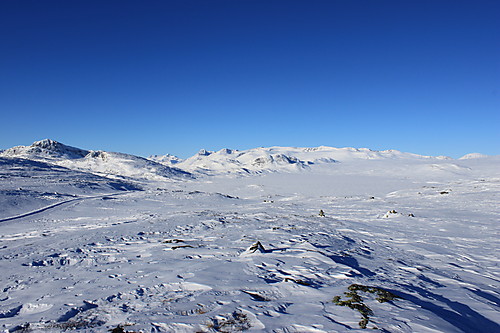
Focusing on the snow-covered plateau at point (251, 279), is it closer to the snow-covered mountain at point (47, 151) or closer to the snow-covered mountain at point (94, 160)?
the snow-covered mountain at point (94, 160)

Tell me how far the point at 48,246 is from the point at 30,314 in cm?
844

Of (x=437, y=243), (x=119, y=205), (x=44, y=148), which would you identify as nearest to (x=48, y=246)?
(x=437, y=243)

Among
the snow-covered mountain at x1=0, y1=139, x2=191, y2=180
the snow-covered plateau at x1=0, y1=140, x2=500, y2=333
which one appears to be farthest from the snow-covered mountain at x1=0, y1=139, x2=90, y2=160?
the snow-covered plateau at x1=0, y1=140, x2=500, y2=333

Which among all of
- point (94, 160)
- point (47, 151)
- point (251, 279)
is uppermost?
point (47, 151)

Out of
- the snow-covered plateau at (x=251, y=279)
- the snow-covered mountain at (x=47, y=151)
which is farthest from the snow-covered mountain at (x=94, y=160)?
the snow-covered plateau at (x=251, y=279)

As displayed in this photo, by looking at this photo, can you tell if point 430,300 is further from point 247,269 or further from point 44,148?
point 44,148

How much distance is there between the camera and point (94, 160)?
134750 millimetres

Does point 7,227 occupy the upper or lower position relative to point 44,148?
lower

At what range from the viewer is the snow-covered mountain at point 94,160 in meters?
118

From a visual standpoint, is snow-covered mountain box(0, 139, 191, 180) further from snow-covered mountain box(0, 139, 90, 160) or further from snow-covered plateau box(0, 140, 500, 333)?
snow-covered plateau box(0, 140, 500, 333)

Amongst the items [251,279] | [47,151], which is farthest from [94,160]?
[251,279]

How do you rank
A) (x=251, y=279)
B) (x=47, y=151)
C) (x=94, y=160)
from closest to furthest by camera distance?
(x=251, y=279)
(x=94, y=160)
(x=47, y=151)

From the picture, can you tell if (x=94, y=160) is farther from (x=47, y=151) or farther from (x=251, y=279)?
(x=251, y=279)

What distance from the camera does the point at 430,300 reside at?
694 centimetres
